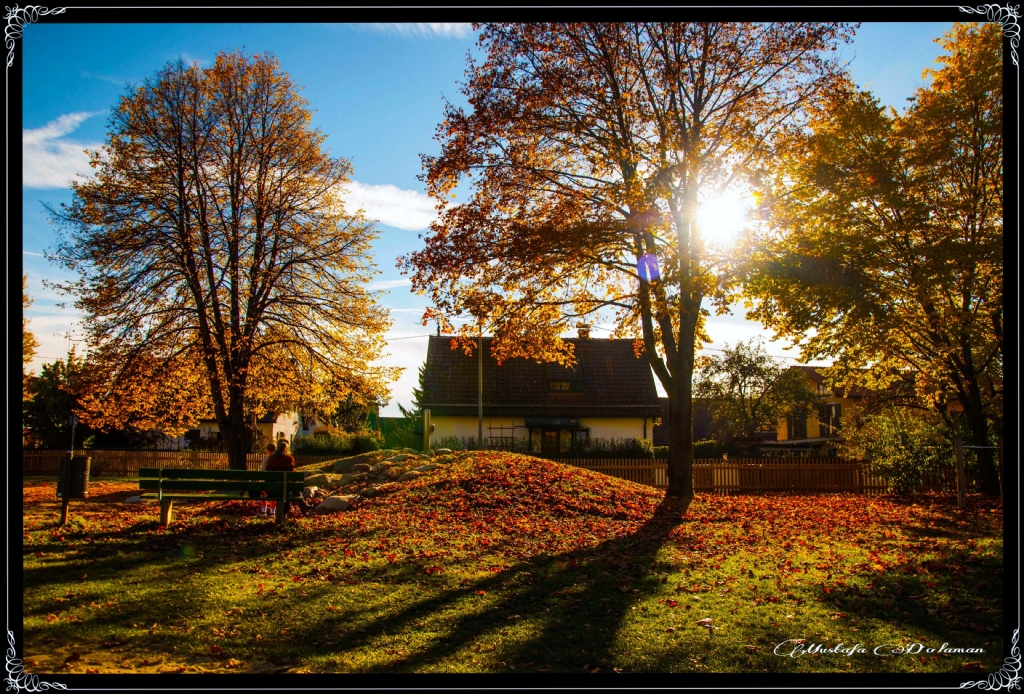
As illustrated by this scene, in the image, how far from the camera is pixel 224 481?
408 inches

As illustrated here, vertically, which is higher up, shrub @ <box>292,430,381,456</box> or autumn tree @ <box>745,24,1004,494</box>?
autumn tree @ <box>745,24,1004,494</box>

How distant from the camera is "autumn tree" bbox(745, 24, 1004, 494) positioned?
1500 centimetres

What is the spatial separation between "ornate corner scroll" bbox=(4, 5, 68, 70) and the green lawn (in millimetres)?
4741

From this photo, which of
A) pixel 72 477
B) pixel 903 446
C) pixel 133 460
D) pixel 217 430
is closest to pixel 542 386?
pixel 133 460

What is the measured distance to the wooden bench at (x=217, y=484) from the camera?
412 inches

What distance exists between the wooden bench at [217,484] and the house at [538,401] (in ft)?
86.2

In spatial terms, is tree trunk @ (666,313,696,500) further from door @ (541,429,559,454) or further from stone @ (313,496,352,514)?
door @ (541,429,559,454)

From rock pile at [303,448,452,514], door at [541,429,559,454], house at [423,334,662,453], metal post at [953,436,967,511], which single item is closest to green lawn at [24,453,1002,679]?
rock pile at [303,448,452,514]

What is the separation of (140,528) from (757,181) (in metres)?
14.6

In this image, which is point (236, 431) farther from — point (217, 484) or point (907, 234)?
point (907, 234)
